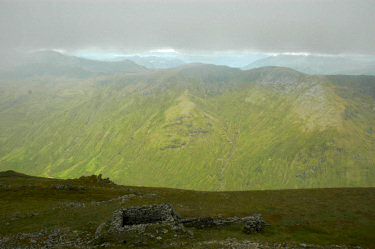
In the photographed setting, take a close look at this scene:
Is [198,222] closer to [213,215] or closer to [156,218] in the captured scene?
[156,218]

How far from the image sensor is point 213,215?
145 ft

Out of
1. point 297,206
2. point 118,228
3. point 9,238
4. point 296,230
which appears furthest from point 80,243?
point 297,206

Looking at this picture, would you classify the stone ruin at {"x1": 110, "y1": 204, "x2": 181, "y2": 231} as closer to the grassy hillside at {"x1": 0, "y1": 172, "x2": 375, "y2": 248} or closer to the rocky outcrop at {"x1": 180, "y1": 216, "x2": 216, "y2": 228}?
the rocky outcrop at {"x1": 180, "y1": 216, "x2": 216, "y2": 228}

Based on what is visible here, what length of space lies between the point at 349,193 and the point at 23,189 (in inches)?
3622

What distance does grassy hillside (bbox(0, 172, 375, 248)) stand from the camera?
29500 mm

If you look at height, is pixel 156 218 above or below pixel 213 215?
above

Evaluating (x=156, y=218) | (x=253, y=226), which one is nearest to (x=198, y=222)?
(x=156, y=218)

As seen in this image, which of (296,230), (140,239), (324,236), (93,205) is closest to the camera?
(140,239)

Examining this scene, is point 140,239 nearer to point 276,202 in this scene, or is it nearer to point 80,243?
point 80,243

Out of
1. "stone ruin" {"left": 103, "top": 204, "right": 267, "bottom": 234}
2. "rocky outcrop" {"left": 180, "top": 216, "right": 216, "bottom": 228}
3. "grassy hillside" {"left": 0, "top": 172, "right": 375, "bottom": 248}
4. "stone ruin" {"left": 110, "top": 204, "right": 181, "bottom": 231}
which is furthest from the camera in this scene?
"rocky outcrop" {"left": 180, "top": 216, "right": 216, "bottom": 228}

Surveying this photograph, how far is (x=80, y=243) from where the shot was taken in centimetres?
2734

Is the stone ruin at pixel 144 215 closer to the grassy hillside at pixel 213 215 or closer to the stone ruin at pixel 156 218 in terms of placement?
the stone ruin at pixel 156 218

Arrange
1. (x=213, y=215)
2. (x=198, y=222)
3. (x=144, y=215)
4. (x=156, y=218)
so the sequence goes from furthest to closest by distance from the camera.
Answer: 1. (x=213, y=215)
2. (x=198, y=222)
3. (x=144, y=215)
4. (x=156, y=218)

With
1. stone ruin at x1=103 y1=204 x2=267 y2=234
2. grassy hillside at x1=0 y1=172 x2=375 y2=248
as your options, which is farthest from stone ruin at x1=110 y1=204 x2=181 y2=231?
grassy hillside at x1=0 y1=172 x2=375 y2=248
